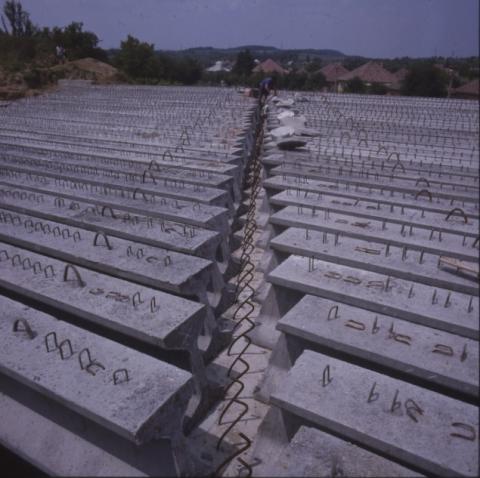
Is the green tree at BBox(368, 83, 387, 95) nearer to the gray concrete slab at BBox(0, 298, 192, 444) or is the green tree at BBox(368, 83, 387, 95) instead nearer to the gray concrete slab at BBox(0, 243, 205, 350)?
the gray concrete slab at BBox(0, 243, 205, 350)

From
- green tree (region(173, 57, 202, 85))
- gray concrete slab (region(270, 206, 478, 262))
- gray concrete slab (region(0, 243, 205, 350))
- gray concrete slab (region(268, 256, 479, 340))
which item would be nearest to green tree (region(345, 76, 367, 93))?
green tree (region(173, 57, 202, 85))

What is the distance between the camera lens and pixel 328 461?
2.80 m

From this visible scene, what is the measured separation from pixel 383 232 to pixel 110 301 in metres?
2.98

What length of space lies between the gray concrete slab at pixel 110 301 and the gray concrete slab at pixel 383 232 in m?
1.97

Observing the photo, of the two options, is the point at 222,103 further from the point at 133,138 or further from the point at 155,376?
the point at 155,376

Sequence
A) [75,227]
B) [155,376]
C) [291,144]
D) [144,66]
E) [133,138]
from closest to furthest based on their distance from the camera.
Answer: [155,376]
[75,227]
[291,144]
[133,138]
[144,66]

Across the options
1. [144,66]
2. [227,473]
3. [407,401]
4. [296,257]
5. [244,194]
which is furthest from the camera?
[144,66]

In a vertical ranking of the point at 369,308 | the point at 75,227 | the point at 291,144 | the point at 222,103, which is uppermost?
the point at 222,103

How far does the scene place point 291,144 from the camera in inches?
357

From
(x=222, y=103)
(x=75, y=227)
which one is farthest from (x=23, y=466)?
(x=222, y=103)

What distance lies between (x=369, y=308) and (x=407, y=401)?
99 cm

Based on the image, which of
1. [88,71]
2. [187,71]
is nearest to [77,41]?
[88,71]

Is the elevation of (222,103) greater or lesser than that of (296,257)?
greater

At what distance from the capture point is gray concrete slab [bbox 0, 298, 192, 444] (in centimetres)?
295
